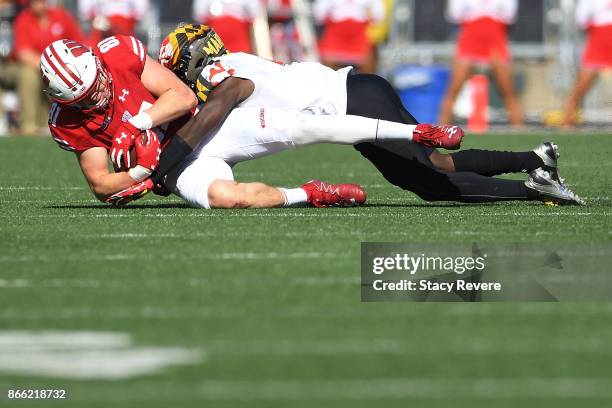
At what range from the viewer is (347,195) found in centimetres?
834

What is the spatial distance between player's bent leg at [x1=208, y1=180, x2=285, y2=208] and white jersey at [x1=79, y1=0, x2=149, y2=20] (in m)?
11.3

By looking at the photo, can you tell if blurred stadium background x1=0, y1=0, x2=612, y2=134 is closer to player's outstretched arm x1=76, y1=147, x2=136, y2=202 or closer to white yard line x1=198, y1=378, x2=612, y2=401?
player's outstretched arm x1=76, y1=147, x2=136, y2=202

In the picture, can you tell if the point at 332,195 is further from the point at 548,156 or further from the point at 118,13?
the point at 118,13

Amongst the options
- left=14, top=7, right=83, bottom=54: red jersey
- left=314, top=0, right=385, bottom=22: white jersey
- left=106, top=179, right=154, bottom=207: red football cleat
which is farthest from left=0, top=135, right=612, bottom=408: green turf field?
left=314, top=0, right=385, bottom=22: white jersey

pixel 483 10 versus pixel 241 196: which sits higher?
pixel 483 10

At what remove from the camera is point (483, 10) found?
17.5 m

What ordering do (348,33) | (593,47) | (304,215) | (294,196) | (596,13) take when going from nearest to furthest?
(304,215), (294,196), (593,47), (596,13), (348,33)

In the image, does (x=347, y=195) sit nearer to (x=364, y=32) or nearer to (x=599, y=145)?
(x=599, y=145)

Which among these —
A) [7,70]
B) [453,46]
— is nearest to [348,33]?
[453,46]

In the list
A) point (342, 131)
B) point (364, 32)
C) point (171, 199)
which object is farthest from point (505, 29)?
point (342, 131)

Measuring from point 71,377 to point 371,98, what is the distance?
409 cm

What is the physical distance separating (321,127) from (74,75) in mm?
1340

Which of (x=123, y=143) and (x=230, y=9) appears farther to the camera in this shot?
(x=230, y=9)

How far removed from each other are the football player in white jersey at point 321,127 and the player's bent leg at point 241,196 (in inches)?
1.8
